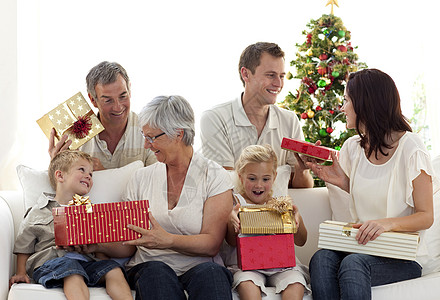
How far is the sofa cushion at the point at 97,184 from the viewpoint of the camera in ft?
8.75

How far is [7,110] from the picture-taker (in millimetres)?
3682

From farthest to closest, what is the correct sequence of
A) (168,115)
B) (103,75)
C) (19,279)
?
(103,75) < (168,115) < (19,279)

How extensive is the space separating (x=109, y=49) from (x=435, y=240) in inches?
103

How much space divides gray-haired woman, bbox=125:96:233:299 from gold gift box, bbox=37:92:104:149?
410 millimetres

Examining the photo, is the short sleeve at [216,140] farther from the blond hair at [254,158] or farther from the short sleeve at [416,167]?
the short sleeve at [416,167]

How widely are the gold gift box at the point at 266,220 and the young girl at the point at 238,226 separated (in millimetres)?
34

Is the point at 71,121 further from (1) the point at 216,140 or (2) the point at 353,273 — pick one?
(2) the point at 353,273

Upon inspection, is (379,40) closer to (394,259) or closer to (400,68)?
(400,68)

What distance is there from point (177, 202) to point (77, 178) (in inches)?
18.3

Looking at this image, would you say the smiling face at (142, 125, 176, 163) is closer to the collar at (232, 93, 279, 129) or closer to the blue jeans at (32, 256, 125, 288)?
the blue jeans at (32, 256, 125, 288)

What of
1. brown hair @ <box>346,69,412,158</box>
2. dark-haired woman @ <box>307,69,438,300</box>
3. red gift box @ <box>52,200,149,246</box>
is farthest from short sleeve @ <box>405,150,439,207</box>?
red gift box @ <box>52,200,149,246</box>

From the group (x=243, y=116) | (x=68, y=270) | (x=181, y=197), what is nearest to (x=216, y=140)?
(x=243, y=116)

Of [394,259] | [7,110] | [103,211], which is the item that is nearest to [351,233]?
[394,259]

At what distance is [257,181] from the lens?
105 inches
